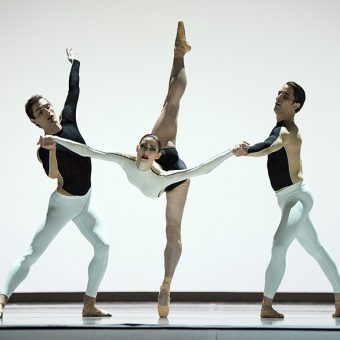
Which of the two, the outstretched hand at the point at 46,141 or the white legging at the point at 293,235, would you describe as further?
the white legging at the point at 293,235

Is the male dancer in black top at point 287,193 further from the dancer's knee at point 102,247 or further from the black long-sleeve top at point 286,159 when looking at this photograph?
the dancer's knee at point 102,247

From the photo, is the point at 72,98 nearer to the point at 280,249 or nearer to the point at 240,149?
the point at 240,149

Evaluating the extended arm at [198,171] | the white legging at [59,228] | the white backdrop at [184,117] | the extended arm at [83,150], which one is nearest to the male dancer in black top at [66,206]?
the white legging at [59,228]

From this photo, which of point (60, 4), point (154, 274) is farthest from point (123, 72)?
point (154, 274)

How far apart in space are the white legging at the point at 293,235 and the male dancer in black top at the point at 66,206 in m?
0.94

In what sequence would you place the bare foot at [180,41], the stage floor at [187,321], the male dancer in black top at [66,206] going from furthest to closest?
the bare foot at [180,41] < the male dancer in black top at [66,206] < the stage floor at [187,321]

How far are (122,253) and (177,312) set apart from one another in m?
1.32

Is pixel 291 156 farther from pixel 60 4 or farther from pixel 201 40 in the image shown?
pixel 60 4

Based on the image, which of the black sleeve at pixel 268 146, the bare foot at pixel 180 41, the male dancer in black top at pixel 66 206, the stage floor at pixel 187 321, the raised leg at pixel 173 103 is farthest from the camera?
the bare foot at pixel 180 41

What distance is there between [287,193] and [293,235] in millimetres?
254

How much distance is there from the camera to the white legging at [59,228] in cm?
478

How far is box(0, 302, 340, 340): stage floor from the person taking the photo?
399 cm

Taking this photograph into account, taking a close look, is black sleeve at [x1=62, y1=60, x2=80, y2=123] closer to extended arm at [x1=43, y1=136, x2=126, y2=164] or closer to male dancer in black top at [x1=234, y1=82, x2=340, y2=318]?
extended arm at [x1=43, y1=136, x2=126, y2=164]

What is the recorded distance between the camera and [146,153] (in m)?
4.64
